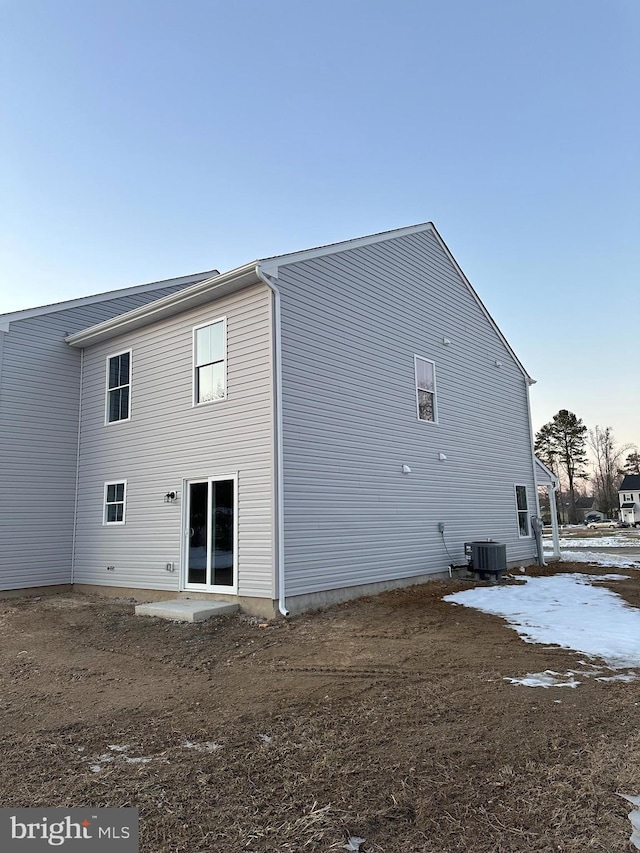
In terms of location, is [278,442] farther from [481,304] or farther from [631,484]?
[631,484]

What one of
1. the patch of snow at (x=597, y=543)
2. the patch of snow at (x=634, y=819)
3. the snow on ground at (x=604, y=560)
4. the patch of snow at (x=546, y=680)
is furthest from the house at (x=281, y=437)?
the patch of snow at (x=597, y=543)

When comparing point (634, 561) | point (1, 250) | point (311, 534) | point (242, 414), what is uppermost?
point (1, 250)

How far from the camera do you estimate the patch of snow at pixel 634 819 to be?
2.39 metres

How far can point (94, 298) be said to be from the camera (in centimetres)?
1279

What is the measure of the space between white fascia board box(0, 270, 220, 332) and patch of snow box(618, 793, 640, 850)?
1222 cm

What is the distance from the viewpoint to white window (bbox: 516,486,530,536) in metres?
14.8

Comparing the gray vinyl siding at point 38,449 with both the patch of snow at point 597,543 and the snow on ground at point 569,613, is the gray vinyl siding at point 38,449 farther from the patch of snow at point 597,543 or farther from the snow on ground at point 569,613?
the patch of snow at point 597,543

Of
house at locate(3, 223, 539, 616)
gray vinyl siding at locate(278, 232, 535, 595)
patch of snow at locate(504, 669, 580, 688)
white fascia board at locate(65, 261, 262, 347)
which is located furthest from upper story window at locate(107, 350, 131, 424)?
patch of snow at locate(504, 669, 580, 688)

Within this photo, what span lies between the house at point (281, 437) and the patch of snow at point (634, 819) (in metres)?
5.60

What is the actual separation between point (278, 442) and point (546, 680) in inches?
189

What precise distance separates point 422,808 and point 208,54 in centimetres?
1369

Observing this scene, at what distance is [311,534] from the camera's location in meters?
8.60

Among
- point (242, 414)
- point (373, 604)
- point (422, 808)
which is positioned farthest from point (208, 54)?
point (422, 808)

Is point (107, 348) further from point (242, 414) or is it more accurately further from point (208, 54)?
point (208, 54)
